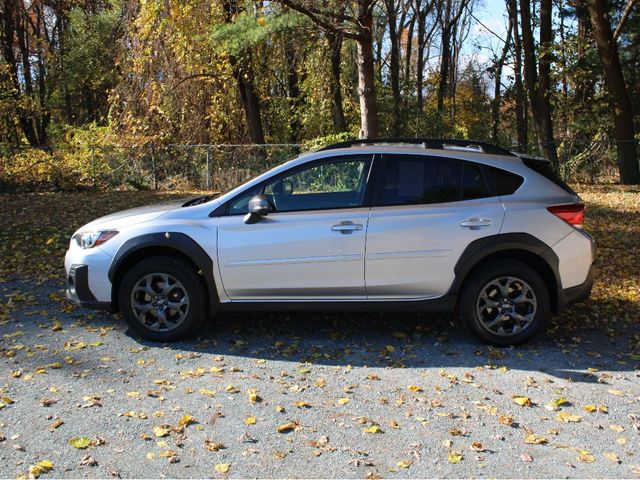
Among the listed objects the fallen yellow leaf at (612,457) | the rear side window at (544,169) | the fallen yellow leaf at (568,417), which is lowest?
the fallen yellow leaf at (612,457)

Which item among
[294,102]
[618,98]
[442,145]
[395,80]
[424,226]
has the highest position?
[395,80]

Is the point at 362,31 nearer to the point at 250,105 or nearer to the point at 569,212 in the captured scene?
the point at 569,212

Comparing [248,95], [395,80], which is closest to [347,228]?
[248,95]

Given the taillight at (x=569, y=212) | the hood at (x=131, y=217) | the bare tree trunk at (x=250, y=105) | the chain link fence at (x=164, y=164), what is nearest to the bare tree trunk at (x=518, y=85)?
the bare tree trunk at (x=250, y=105)

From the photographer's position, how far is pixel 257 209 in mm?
5094

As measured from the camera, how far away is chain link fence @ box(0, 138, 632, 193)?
1644 centimetres

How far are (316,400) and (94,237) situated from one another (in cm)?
254

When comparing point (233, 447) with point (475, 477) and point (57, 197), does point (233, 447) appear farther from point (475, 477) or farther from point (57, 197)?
point (57, 197)

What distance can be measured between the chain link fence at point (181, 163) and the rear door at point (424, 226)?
1186 centimetres

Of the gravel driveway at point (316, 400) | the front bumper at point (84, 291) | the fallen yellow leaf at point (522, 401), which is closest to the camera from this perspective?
the gravel driveway at point (316, 400)

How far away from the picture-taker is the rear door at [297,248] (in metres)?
5.12

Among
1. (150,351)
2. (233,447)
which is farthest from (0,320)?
(233,447)

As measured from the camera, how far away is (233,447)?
3.59 meters

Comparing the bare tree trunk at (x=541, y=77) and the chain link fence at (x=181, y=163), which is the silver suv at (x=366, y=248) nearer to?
the chain link fence at (x=181, y=163)
